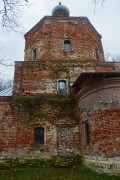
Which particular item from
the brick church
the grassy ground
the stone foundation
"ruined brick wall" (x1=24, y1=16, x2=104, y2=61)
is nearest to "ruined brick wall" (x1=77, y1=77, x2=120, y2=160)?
the brick church

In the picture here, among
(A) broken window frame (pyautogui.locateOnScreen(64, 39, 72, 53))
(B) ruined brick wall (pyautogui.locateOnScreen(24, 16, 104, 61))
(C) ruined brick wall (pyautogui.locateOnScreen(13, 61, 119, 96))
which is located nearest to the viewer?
(C) ruined brick wall (pyautogui.locateOnScreen(13, 61, 119, 96))

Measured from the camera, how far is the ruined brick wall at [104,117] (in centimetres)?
903

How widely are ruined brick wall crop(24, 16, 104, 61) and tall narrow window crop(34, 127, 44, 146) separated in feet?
15.0

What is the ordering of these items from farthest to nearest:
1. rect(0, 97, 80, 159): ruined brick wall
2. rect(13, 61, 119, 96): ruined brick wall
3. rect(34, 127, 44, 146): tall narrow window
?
rect(13, 61, 119, 96): ruined brick wall
rect(34, 127, 44, 146): tall narrow window
rect(0, 97, 80, 159): ruined brick wall

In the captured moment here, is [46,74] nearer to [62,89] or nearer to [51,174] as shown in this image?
[62,89]

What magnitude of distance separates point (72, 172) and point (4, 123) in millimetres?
4790

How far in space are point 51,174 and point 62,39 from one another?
8890mm

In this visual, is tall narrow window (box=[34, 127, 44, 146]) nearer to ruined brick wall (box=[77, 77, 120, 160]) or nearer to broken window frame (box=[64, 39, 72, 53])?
ruined brick wall (box=[77, 77, 120, 160])

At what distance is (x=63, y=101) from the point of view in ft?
42.1

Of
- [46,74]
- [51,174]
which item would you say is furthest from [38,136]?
[46,74]

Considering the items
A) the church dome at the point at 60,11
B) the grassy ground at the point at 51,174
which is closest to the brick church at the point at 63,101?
the grassy ground at the point at 51,174

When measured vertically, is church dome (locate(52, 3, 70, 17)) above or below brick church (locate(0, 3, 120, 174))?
above

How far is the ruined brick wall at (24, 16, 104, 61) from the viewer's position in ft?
47.1

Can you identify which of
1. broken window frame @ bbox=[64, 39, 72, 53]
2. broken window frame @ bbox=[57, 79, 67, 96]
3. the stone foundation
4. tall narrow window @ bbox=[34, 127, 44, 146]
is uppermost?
broken window frame @ bbox=[64, 39, 72, 53]
